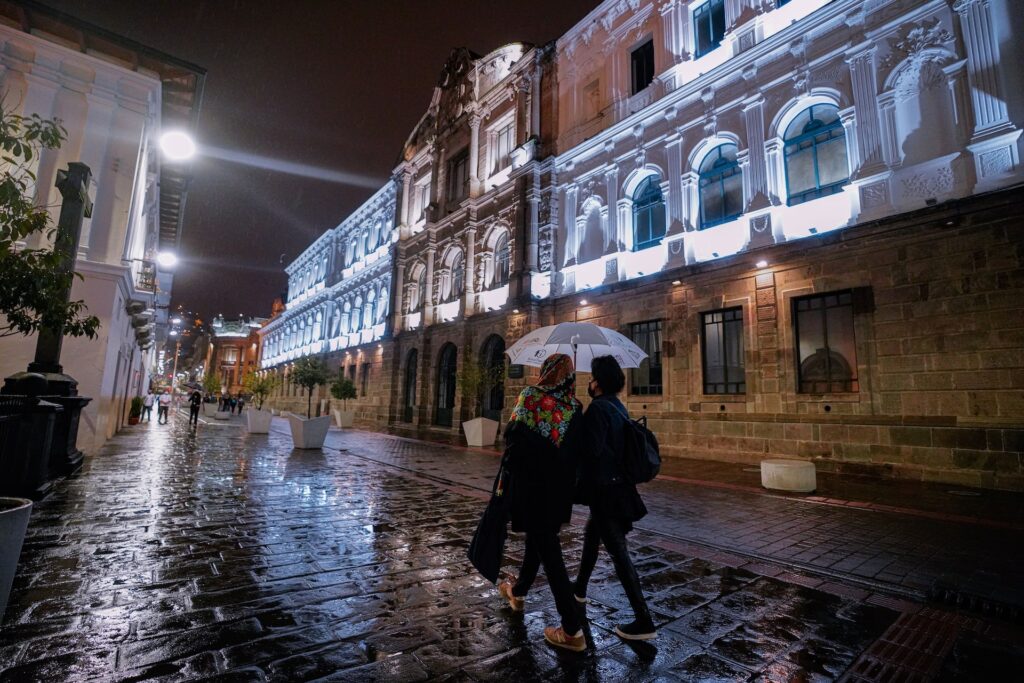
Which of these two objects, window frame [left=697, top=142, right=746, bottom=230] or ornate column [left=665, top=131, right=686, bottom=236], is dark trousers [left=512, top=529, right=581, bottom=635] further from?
ornate column [left=665, top=131, right=686, bottom=236]

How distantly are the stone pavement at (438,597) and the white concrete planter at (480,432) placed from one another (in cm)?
912

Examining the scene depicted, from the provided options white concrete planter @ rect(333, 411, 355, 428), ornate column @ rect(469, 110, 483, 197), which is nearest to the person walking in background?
ornate column @ rect(469, 110, 483, 197)

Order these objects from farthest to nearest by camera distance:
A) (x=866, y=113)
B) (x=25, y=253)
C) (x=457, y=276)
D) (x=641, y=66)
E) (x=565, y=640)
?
(x=457, y=276) → (x=641, y=66) → (x=866, y=113) → (x=25, y=253) → (x=565, y=640)

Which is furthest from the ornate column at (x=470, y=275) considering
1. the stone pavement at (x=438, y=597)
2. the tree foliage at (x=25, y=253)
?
the tree foliage at (x=25, y=253)

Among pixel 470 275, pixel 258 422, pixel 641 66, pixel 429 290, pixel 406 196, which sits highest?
pixel 406 196

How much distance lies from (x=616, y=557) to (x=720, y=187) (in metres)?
13.7

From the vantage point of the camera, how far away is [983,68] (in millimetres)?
9383

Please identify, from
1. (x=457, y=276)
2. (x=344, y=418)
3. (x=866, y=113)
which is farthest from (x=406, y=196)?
(x=866, y=113)

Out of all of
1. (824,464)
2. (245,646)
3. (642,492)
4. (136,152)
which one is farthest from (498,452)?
(136,152)

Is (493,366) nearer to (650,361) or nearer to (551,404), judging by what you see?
(650,361)

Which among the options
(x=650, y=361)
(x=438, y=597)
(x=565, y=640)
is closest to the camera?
(x=565, y=640)

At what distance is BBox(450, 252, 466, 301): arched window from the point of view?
24.1 metres

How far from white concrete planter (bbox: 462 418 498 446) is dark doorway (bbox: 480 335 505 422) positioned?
155 inches

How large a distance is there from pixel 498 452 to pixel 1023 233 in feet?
40.2
